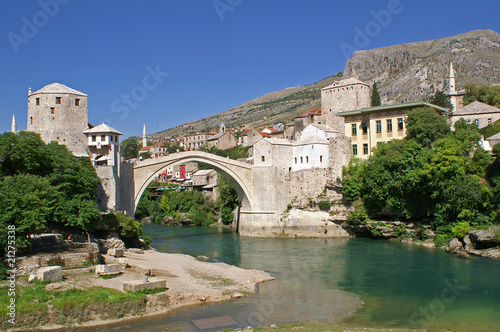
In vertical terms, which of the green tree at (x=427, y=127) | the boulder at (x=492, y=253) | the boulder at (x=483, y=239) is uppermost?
the green tree at (x=427, y=127)

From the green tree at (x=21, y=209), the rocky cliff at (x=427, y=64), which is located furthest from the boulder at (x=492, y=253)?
the rocky cliff at (x=427, y=64)

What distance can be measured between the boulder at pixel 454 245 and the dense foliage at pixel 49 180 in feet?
67.9

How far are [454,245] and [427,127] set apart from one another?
9385mm

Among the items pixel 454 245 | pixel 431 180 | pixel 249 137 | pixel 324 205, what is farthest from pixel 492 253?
pixel 249 137

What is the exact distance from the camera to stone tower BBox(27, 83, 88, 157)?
101ft

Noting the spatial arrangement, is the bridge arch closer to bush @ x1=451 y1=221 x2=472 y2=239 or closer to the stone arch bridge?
the stone arch bridge

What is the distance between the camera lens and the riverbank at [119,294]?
47.1 feet

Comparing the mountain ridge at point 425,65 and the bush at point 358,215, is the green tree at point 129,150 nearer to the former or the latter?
the mountain ridge at point 425,65

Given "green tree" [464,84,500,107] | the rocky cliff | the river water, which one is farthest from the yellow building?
the rocky cliff

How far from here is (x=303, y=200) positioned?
38188 mm

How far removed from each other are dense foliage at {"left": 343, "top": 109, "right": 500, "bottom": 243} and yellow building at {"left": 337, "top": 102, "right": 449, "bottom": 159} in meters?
1.90

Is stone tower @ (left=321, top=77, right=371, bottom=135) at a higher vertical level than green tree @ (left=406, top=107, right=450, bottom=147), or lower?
higher

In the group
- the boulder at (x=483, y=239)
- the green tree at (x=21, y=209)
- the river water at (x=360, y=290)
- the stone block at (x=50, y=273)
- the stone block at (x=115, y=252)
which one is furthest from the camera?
the boulder at (x=483, y=239)

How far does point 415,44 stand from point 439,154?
91.9 m
